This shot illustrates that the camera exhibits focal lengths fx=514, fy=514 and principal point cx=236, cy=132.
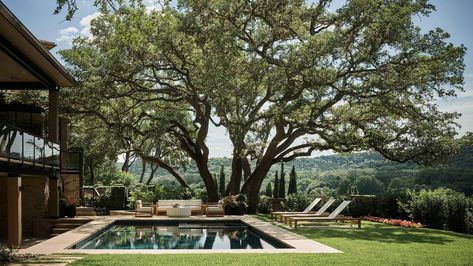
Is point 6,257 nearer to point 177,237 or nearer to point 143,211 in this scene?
point 177,237

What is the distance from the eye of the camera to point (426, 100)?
23562mm

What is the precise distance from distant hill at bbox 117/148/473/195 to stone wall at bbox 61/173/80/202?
1469cm

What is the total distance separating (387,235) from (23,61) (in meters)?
13.1

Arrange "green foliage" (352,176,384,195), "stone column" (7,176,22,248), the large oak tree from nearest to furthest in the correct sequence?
1. "stone column" (7,176,22,248)
2. the large oak tree
3. "green foliage" (352,176,384,195)

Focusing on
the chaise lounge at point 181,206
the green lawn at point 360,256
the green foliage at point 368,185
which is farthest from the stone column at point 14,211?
the green foliage at point 368,185

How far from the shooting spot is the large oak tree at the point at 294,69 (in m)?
22.0

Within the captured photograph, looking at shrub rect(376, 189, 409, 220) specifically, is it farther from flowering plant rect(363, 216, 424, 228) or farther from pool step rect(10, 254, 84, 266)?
pool step rect(10, 254, 84, 266)

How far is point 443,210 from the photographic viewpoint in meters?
19.8

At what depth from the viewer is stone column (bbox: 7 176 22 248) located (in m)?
14.9

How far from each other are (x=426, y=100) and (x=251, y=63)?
8.39m

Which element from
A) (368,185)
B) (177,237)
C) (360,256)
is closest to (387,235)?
(360,256)

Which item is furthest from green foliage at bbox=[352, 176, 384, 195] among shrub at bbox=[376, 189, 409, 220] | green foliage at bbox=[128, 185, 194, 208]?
shrub at bbox=[376, 189, 409, 220]

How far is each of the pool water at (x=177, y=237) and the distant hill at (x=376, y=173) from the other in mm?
9688

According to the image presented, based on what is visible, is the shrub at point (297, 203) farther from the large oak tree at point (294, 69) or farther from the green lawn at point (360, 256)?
the green lawn at point (360, 256)
